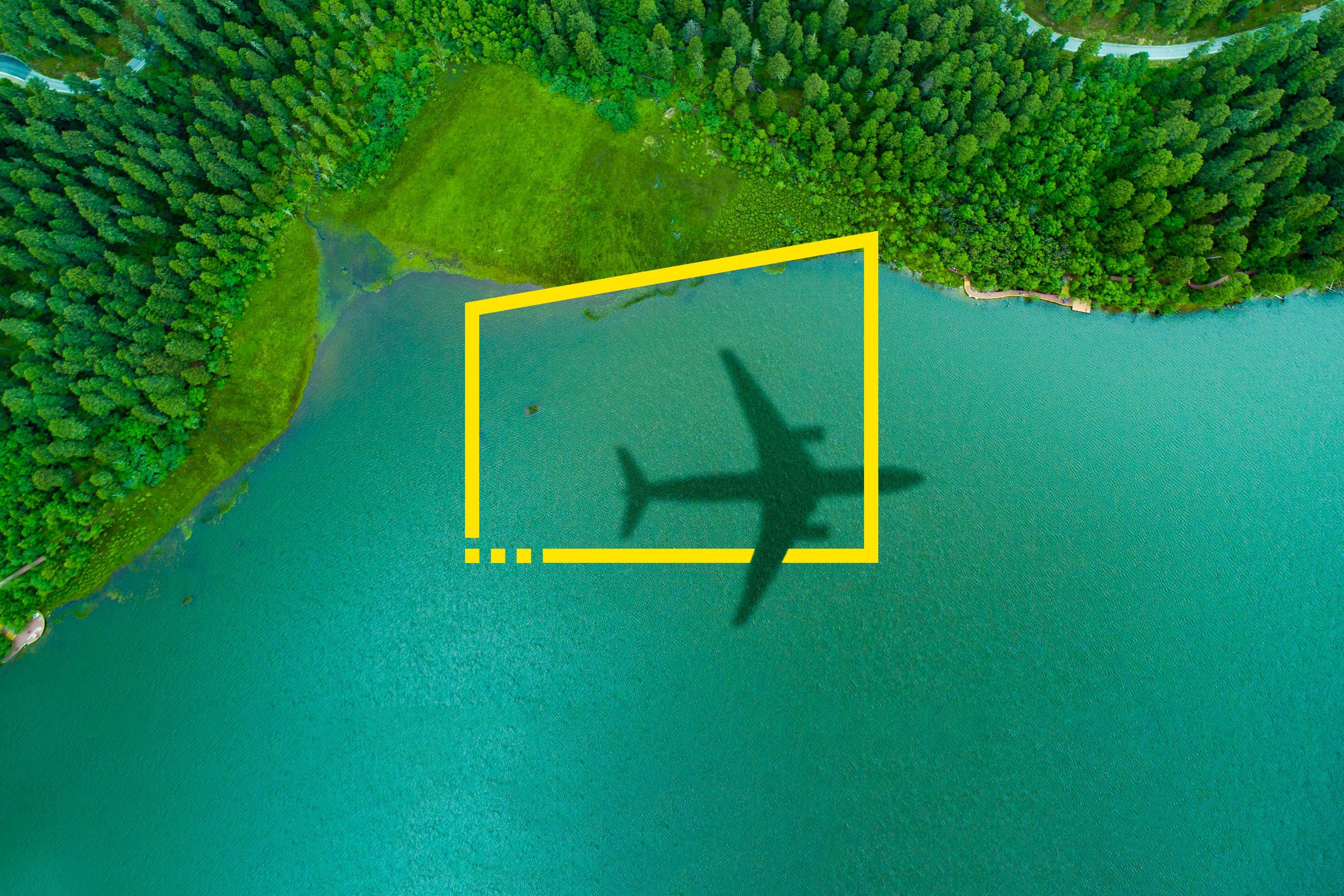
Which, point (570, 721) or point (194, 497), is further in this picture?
point (194, 497)

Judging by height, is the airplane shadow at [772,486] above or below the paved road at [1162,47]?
below

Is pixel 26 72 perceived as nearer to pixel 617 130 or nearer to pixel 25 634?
pixel 25 634

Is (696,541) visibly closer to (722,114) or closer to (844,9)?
(722,114)

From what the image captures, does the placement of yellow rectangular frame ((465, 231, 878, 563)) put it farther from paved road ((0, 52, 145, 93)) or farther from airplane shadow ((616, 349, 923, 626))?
paved road ((0, 52, 145, 93))

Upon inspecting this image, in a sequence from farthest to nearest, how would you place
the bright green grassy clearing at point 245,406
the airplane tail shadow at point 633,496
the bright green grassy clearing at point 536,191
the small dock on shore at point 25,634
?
the bright green grassy clearing at point 536,191, the bright green grassy clearing at point 245,406, the small dock on shore at point 25,634, the airplane tail shadow at point 633,496

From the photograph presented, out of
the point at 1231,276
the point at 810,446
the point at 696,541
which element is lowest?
the point at 696,541

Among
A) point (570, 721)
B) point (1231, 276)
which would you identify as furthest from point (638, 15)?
point (570, 721)

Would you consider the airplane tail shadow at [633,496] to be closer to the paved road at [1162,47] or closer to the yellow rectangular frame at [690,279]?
the yellow rectangular frame at [690,279]

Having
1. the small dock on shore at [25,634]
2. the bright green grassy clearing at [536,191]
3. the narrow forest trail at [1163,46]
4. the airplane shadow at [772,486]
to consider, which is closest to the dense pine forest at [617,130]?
the small dock on shore at [25,634]
